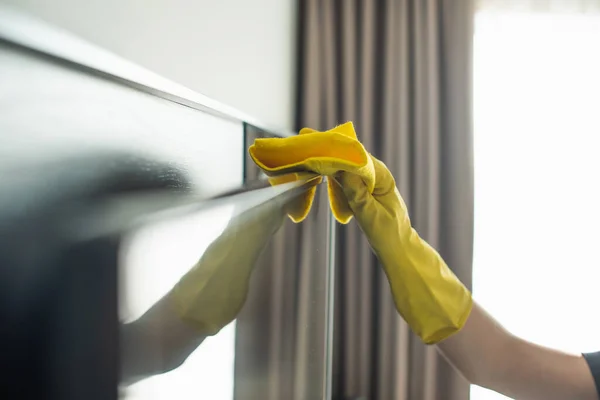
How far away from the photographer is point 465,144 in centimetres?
175

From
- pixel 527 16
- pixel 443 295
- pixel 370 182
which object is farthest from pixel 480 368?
pixel 527 16

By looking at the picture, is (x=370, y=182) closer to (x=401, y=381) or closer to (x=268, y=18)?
(x=268, y=18)

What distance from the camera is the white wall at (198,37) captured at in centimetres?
39

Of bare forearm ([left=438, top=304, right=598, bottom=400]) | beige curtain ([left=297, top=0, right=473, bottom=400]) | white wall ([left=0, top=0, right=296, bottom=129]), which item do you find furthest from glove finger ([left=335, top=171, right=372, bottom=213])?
beige curtain ([left=297, top=0, right=473, bottom=400])

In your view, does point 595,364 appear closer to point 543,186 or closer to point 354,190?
point 354,190

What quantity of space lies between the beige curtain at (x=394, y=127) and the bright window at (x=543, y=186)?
0.15 metres

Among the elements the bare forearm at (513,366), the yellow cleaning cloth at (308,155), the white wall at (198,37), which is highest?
the white wall at (198,37)

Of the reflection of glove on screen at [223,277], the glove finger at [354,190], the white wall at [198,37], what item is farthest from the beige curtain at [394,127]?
the reflection of glove on screen at [223,277]

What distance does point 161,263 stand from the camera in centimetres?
25

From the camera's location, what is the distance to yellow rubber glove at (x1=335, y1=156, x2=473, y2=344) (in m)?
0.83

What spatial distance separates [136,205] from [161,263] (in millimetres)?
36

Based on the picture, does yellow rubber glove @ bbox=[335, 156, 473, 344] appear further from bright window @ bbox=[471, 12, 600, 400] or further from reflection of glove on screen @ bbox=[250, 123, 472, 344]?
bright window @ bbox=[471, 12, 600, 400]

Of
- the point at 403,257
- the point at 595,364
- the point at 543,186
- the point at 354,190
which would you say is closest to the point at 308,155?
the point at 354,190

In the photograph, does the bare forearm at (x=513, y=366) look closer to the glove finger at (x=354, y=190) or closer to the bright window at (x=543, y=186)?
Result: the glove finger at (x=354, y=190)
